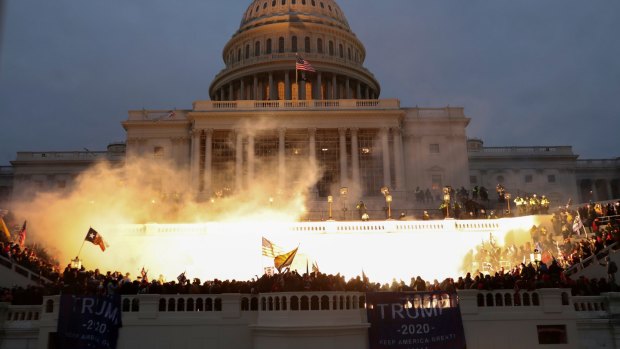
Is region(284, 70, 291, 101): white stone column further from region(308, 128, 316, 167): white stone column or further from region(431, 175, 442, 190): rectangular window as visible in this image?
region(431, 175, 442, 190): rectangular window

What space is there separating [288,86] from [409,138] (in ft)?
72.8

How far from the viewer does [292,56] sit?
74.9m

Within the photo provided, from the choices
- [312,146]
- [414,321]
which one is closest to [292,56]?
[312,146]

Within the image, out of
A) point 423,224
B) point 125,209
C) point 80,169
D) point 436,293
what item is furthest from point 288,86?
point 436,293

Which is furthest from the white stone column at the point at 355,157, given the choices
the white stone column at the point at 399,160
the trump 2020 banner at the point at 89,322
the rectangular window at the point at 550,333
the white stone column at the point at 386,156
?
the trump 2020 banner at the point at 89,322

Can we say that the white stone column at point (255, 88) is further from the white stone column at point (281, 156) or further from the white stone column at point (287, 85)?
the white stone column at point (281, 156)

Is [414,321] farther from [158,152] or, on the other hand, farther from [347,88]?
[347,88]

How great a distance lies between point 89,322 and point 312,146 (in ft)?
124

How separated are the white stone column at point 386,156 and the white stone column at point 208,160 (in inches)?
621

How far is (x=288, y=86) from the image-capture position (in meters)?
73.6

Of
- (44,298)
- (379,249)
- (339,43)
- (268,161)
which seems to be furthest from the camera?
(339,43)

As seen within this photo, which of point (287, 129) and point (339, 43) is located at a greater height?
point (339, 43)

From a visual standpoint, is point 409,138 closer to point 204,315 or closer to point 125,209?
point 125,209

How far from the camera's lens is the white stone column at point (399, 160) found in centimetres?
5288
